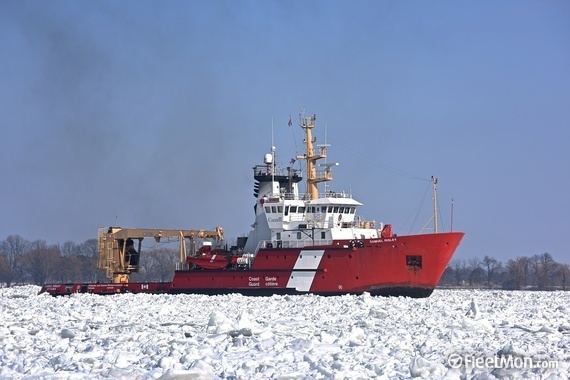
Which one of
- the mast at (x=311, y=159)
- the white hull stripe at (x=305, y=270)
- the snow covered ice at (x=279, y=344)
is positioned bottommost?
the snow covered ice at (x=279, y=344)

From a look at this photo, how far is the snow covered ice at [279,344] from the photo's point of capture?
796 centimetres

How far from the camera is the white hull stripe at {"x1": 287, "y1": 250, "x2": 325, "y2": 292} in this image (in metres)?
24.0

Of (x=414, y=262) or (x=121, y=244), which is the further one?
(x=121, y=244)

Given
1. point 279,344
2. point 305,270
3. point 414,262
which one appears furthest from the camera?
point 305,270

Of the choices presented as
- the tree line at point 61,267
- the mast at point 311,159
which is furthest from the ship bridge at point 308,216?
the tree line at point 61,267

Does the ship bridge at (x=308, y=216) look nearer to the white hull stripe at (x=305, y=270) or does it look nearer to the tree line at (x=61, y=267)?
the white hull stripe at (x=305, y=270)

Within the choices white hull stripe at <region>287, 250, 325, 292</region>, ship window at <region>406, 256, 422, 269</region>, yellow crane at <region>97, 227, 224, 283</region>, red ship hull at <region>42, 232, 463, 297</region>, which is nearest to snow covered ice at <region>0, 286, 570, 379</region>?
red ship hull at <region>42, 232, 463, 297</region>

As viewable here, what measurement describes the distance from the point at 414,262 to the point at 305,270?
3645 millimetres

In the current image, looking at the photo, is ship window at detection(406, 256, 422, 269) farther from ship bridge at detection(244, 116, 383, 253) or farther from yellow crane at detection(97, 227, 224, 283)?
yellow crane at detection(97, 227, 224, 283)

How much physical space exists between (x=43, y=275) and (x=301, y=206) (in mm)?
44223

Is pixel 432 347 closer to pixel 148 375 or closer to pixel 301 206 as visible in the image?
pixel 148 375

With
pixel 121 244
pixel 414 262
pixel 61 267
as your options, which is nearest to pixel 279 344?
pixel 414 262

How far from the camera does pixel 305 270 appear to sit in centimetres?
2411

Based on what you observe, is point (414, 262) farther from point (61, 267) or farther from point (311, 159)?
point (61, 267)
